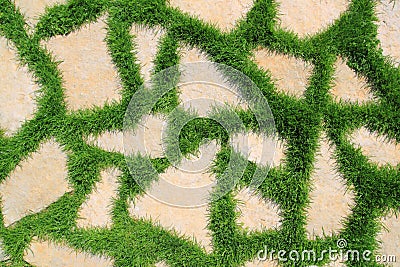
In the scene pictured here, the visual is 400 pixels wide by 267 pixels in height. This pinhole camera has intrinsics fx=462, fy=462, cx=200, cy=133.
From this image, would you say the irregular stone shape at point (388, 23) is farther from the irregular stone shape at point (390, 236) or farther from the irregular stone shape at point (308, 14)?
the irregular stone shape at point (390, 236)

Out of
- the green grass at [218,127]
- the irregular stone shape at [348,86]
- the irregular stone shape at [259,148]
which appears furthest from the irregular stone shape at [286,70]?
the irregular stone shape at [259,148]

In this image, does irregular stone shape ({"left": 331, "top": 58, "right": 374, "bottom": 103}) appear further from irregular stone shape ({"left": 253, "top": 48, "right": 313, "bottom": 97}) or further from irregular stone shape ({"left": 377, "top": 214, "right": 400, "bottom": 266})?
irregular stone shape ({"left": 377, "top": 214, "right": 400, "bottom": 266})

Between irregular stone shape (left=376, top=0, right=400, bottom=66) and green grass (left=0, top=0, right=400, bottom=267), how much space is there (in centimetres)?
5

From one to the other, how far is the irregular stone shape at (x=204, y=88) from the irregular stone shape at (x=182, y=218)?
56 cm

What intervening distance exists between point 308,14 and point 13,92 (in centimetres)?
171

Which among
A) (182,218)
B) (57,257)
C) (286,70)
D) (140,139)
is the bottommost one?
(57,257)

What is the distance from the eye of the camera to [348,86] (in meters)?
2.54

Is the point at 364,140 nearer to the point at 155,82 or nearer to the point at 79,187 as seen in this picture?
the point at 155,82

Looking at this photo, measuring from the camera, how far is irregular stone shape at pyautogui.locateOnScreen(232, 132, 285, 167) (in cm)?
253

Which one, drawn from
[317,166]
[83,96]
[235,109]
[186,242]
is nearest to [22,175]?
[83,96]

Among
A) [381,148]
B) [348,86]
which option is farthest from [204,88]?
[381,148]

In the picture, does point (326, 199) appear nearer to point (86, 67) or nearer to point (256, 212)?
point (256, 212)

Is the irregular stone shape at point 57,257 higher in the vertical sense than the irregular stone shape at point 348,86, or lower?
lower

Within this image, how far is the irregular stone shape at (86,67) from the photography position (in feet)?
8.49
